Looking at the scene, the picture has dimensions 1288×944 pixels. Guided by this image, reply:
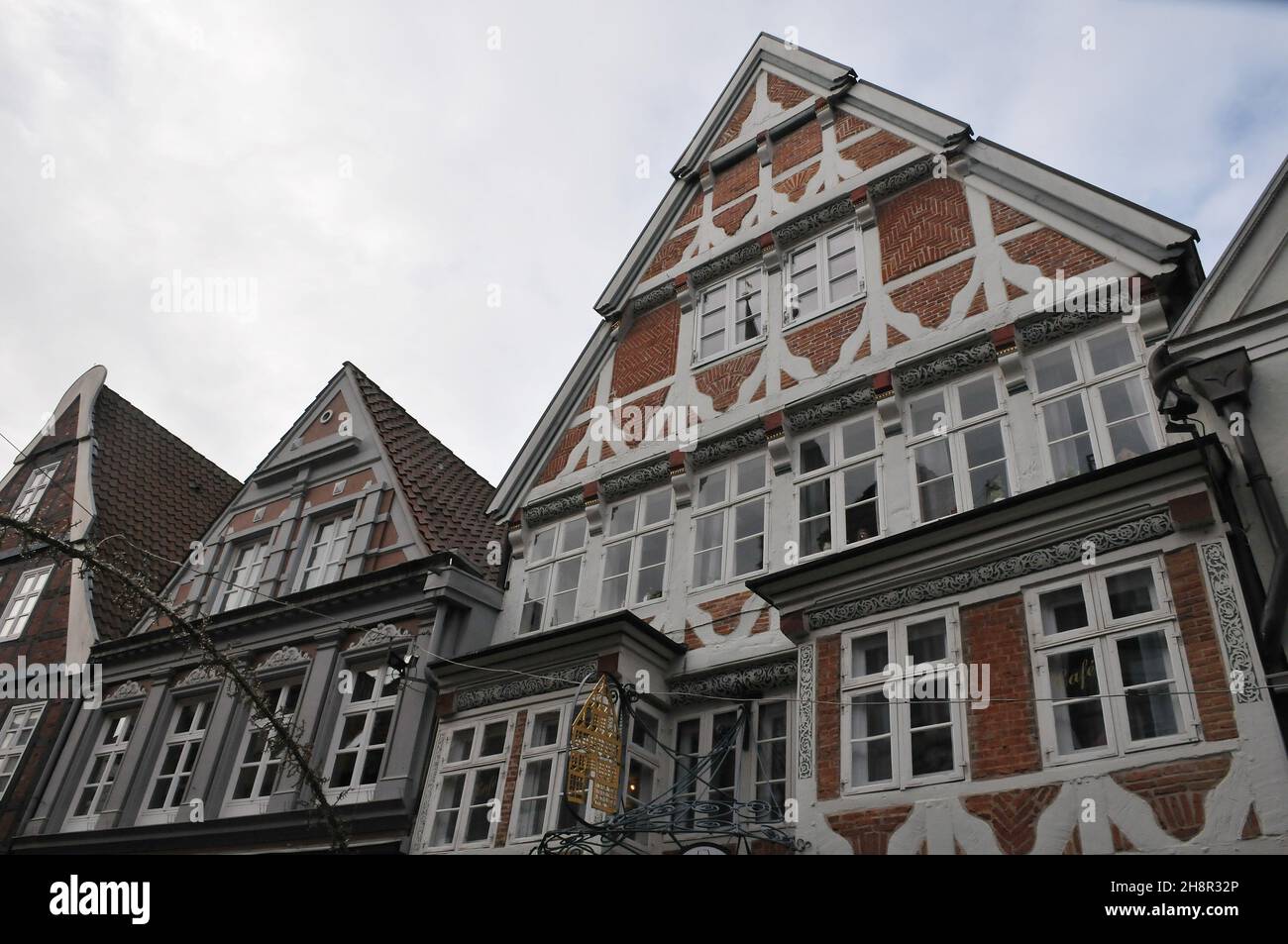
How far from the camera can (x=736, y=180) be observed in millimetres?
16312

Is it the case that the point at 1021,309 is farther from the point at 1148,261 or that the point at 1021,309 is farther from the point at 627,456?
the point at 627,456

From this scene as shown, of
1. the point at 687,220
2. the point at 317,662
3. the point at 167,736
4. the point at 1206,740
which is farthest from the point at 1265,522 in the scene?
the point at 167,736

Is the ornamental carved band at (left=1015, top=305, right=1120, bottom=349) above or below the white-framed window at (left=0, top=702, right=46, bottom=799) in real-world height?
above

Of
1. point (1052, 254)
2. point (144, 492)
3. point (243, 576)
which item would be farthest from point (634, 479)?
point (144, 492)

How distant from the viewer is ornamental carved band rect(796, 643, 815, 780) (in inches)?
385

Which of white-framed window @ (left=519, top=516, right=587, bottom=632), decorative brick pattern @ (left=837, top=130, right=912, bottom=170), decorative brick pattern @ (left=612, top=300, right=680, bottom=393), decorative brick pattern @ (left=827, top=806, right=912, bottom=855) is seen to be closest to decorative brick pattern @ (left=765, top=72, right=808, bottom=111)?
decorative brick pattern @ (left=837, top=130, right=912, bottom=170)

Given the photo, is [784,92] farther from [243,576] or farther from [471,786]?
[243,576]

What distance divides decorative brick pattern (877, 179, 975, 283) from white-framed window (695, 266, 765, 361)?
1.95 metres

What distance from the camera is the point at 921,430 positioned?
38.0 feet

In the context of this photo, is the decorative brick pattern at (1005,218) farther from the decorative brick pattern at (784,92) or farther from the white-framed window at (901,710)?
the white-framed window at (901,710)

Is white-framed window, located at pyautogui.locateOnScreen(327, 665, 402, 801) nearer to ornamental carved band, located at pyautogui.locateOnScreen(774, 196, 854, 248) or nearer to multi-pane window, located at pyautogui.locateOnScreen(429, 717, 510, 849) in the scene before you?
multi-pane window, located at pyautogui.locateOnScreen(429, 717, 510, 849)

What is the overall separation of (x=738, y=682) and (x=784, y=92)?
984cm

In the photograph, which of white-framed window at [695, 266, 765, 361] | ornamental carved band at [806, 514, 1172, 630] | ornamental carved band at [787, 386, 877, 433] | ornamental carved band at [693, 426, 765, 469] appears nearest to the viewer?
ornamental carved band at [806, 514, 1172, 630]
